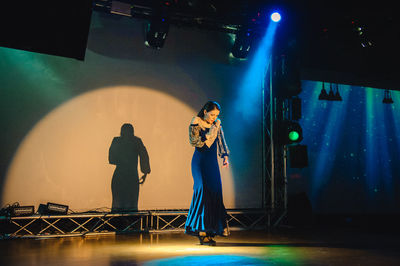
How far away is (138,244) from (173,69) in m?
3.28

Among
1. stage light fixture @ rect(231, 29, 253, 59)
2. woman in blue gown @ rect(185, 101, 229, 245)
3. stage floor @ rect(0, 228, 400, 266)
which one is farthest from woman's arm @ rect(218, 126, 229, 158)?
stage light fixture @ rect(231, 29, 253, 59)

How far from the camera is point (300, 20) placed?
6.29m

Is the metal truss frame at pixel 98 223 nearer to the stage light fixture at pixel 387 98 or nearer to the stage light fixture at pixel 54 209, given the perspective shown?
the stage light fixture at pixel 54 209

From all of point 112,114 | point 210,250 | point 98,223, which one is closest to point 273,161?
point 210,250

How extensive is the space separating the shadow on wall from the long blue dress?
1.89 m

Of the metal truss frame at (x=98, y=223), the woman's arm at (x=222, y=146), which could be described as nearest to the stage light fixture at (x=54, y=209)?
the metal truss frame at (x=98, y=223)

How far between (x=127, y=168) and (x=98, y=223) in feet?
3.33

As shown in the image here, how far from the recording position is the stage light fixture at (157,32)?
566 cm

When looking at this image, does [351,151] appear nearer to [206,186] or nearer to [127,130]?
[206,186]

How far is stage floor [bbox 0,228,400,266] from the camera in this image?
10.1 feet

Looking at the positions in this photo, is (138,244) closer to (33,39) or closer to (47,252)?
(47,252)

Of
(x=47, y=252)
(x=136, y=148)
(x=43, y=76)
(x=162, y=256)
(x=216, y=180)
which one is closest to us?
(x=162, y=256)

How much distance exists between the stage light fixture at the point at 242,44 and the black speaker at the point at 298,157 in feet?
6.91

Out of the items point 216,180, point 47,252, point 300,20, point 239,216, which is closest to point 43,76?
point 47,252
